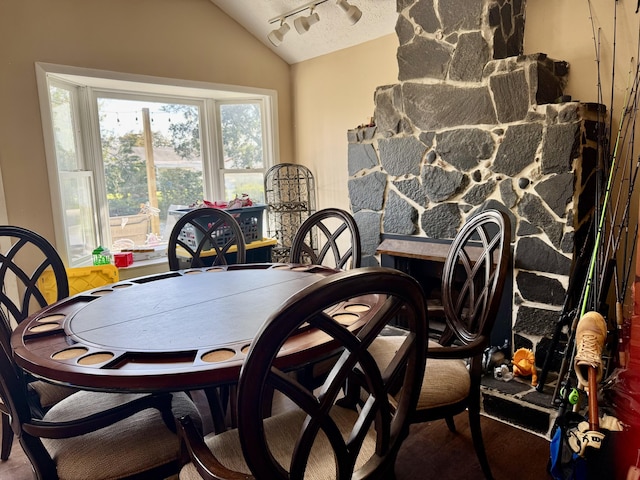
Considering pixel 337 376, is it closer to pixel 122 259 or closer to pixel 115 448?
pixel 115 448

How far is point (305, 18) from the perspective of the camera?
3.23m

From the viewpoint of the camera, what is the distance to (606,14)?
7.77ft

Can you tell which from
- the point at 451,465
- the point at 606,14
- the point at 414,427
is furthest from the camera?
the point at 606,14

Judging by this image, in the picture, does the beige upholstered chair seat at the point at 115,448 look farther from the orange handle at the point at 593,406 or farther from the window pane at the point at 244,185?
Result: the window pane at the point at 244,185

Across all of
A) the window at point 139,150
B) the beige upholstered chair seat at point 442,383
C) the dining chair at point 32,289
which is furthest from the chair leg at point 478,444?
the window at point 139,150

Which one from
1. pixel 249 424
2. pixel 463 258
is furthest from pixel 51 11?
pixel 249 424

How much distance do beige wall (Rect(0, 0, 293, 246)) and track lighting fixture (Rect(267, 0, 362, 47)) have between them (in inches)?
19.9

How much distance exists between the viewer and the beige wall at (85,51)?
283cm

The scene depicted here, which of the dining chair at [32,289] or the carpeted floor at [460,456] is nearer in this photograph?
the dining chair at [32,289]

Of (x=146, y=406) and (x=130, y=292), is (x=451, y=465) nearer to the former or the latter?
(x=146, y=406)

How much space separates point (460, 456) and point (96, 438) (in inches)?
58.4

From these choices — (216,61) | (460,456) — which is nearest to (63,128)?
(216,61)

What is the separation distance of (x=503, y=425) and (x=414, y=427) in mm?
442

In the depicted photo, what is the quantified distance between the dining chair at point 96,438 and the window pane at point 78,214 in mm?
2134
